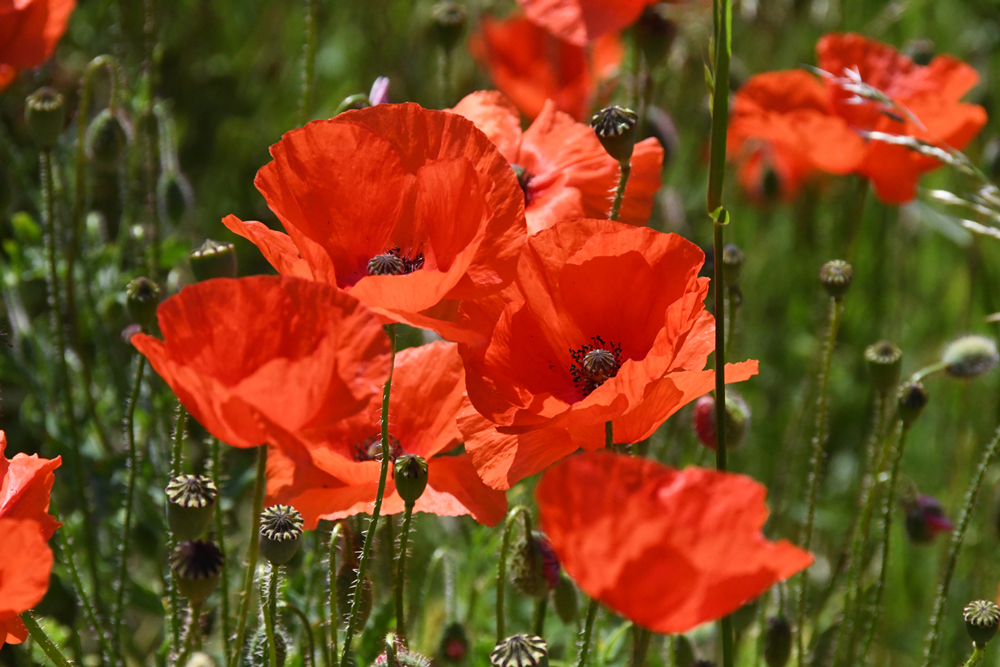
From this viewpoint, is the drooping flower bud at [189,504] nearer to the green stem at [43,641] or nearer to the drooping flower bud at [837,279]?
the green stem at [43,641]

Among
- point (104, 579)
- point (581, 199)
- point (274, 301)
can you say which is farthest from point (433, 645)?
point (274, 301)

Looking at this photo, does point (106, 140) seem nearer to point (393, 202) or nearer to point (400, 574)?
point (393, 202)

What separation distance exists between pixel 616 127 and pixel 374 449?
0.59 meters

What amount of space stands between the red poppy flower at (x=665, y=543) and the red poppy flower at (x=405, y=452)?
487mm

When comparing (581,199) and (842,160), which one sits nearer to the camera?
(581,199)

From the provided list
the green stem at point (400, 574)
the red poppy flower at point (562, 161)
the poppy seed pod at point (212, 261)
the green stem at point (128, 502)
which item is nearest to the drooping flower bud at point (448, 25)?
the red poppy flower at point (562, 161)

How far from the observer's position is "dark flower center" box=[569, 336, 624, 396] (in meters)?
1.33

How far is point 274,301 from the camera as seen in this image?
104cm

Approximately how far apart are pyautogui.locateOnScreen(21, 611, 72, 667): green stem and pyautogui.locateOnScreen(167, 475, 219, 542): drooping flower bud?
0.58ft

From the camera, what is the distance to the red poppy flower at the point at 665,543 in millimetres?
856

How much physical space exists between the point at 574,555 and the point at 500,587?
619mm

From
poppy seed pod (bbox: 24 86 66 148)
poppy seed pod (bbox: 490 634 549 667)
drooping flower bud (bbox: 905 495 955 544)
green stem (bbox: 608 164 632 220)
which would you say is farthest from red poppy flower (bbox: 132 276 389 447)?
drooping flower bud (bbox: 905 495 955 544)

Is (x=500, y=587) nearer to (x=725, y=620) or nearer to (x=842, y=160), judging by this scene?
(x=725, y=620)

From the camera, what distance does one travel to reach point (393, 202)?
1373 millimetres
